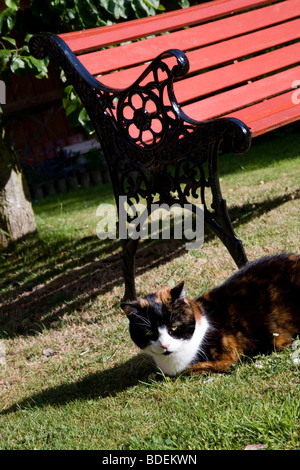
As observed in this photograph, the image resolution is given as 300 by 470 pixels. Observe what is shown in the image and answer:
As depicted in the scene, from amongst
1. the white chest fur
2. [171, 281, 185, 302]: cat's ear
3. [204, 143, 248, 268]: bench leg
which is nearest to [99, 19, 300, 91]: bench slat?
[204, 143, 248, 268]: bench leg

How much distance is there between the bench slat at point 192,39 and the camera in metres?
3.54

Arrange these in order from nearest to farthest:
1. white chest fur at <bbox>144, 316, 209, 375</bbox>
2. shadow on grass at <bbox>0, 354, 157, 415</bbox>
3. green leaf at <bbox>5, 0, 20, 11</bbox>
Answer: white chest fur at <bbox>144, 316, 209, 375</bbox> < shadow on grass at <bbox>0, 354, 157, 415</bbox> < green leaf at <bbox>5, 0, 20, 11</bbox>

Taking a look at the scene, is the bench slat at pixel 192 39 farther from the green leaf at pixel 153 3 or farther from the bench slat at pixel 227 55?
the green leaf at pixel 153 3

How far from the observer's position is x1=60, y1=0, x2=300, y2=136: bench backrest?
3.47 m

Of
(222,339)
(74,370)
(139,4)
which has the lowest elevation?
(74,370)

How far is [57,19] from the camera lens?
14.4ft

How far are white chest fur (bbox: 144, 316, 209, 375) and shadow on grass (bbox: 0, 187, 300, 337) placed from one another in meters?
1.14

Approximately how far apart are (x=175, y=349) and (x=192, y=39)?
254cm

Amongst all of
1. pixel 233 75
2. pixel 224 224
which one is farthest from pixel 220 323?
pixel 233 75

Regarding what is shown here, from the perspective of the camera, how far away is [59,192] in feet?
25.7

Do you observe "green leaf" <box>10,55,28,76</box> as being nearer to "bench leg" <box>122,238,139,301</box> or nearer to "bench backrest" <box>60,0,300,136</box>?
"bench backrest" <box>60,0,300,136</box>

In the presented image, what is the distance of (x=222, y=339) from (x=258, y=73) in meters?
2.46
